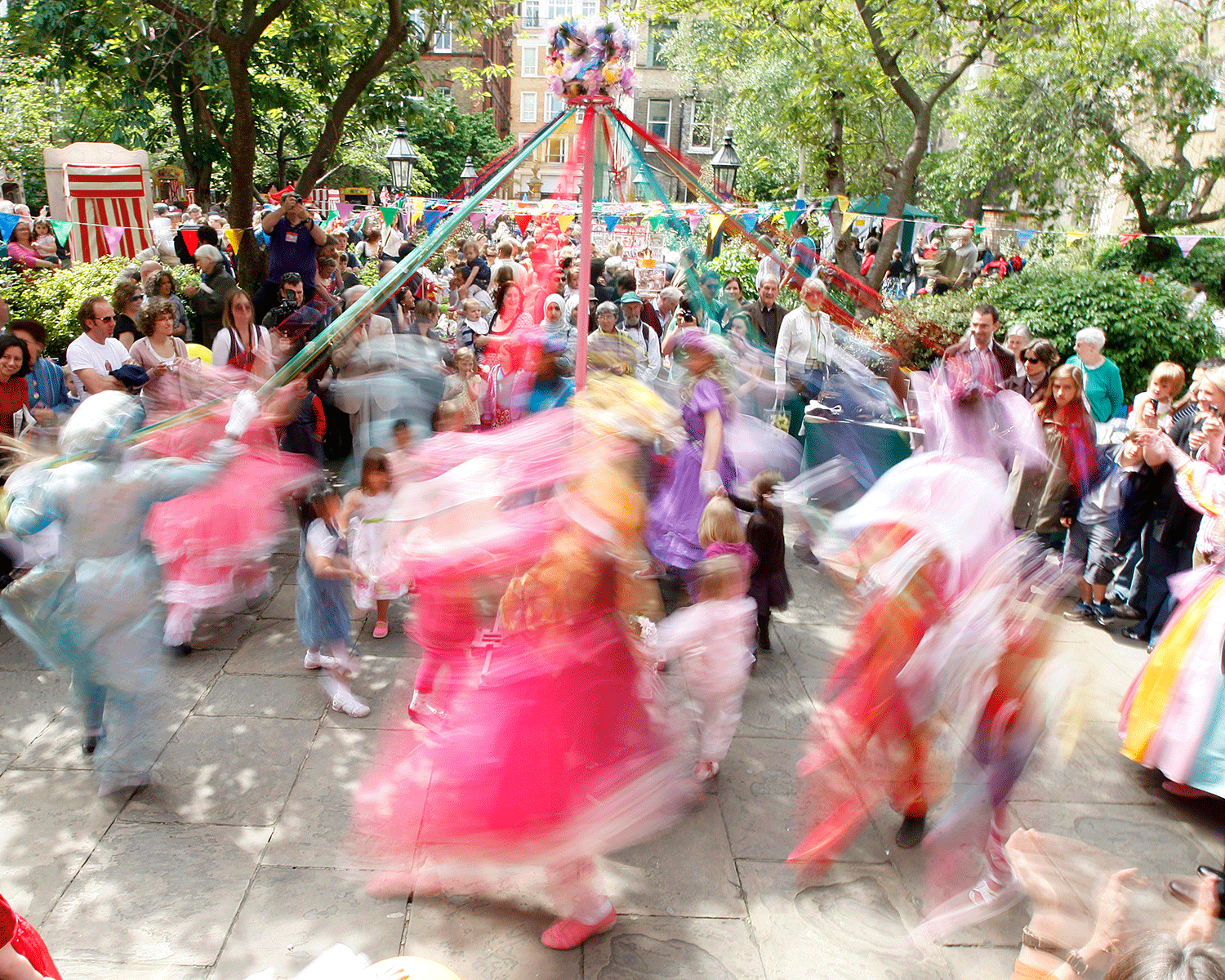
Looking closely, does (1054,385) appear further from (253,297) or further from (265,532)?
(253,297)

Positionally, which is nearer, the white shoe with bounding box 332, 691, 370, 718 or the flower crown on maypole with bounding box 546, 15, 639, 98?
the flower crown on maypole with bounding box 546, 15, 639, 98

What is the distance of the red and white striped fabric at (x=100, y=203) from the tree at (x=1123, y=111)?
1169 cm

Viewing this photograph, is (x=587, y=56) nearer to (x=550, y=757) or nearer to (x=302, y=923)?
(x=550, y=757)

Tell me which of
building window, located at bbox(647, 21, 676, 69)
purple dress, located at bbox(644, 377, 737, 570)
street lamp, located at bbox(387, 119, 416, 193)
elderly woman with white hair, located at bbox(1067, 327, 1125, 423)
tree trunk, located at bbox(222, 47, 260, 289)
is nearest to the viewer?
purple dress, located at bbox(644, 377, 737, 570)

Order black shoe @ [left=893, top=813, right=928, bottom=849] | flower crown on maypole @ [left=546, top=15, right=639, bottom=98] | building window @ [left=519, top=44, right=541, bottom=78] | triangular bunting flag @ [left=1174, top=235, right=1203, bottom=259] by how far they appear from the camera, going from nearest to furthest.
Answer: black shoe @ [left=893, top=813, right=928, bottom=849]
flower crown on maypole @ [left=546, top=15, right=639, bottom=98]
triangular bunting flag @ [left=1174, top=235, right=1203, bottom=259]
building window @ [left=519, top=44, right=541, bottom=78]

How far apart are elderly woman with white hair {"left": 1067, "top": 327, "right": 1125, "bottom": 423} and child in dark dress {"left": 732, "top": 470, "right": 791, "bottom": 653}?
264 centimetres

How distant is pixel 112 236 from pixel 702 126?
2744cm

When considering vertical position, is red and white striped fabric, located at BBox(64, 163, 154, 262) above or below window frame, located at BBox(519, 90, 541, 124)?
below

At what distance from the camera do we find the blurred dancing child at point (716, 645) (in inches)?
138

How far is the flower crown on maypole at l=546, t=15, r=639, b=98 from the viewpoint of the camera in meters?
3.91

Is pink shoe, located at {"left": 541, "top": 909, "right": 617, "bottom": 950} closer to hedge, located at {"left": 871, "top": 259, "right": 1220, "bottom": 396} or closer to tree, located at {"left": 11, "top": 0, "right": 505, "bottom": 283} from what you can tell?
hedge, located at {"left": 871, "top": 259, "right": 1220, "bottom": 396}

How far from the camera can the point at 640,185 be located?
16.1ft

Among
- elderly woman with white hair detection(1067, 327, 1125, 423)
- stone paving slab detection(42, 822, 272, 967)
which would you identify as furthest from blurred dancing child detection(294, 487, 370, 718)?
elderly woman with white hair detection(1067, 327, 1125, 423)

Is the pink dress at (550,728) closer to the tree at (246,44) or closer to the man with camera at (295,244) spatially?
the man with camera at (295,244)
